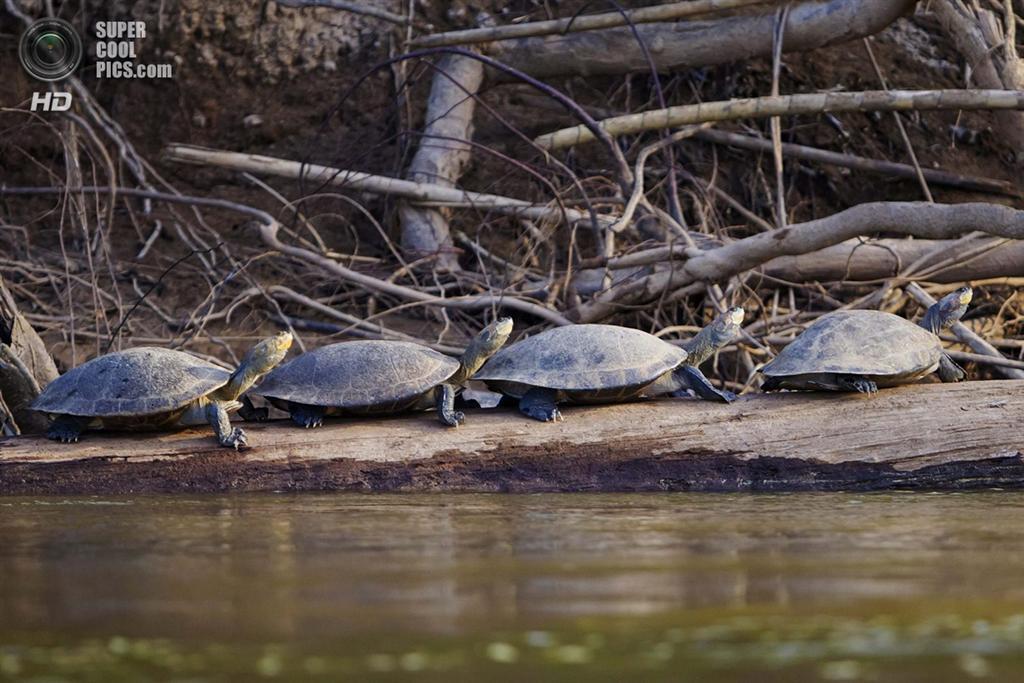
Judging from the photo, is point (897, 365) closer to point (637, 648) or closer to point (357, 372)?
point (357, 372)

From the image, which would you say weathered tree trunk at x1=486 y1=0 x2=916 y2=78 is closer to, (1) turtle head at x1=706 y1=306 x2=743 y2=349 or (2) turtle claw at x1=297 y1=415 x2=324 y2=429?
(1) turtle head at x1=706 y1=306 x2=743 y2=349

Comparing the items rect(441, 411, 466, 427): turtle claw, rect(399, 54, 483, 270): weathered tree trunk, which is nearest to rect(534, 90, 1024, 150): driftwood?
rect(399, 54, 483, 270): weathered tree trunk

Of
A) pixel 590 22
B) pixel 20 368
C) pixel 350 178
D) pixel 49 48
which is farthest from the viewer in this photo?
pixel 49 48

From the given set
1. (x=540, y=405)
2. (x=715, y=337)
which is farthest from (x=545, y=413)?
(x=715, y=337)

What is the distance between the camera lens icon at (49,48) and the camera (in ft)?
31.8

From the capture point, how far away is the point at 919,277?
723cm

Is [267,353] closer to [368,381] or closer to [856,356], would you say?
[368,381]

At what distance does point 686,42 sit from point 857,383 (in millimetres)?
4713

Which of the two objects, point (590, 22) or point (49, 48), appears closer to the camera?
point (590, 22)

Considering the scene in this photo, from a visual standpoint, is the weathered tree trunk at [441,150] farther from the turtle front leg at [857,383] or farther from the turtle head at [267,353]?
the turtle front leg at [857,383]

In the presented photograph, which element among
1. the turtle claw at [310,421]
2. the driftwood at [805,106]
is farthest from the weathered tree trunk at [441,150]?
the turtle claw at [310,421]

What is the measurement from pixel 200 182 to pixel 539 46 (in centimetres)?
308

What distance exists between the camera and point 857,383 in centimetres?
506

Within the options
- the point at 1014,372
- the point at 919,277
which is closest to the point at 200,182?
the point at 919,277
